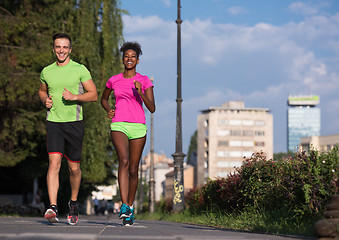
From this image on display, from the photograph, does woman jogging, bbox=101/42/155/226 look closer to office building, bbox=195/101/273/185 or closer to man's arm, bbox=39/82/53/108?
man's arm, bbox=39/82/53/108

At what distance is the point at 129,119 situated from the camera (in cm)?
812

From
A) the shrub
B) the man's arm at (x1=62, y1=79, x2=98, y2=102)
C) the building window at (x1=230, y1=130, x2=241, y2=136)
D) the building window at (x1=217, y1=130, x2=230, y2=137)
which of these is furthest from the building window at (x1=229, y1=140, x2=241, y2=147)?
the man's arm at (x1=62, y1=79, x2=98, y2=102)

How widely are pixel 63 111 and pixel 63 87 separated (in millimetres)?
326

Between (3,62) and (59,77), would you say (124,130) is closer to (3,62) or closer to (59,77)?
(59,77)

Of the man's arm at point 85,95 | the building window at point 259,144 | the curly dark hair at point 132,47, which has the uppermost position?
the building window at point 259,144

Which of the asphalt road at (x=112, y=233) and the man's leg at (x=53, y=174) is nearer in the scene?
the asphalt road at (x=112, y=233)

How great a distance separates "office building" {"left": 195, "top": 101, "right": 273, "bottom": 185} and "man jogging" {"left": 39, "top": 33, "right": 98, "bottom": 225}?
515 feet

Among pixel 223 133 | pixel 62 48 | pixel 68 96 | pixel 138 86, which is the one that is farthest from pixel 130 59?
pixel 223 133

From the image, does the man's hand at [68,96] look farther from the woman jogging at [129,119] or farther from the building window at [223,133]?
the building window at [223,133]

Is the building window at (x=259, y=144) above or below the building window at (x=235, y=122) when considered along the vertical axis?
below

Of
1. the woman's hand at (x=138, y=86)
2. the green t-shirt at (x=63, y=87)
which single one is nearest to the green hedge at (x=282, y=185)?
the woman's hand at (x=138, y=86)

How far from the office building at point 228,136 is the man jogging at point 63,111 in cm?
15687

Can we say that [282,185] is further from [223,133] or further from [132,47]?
[223,133]

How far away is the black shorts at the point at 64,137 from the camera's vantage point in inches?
316
